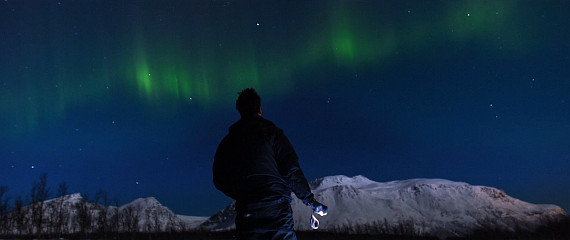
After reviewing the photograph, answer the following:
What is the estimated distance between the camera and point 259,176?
3.50m

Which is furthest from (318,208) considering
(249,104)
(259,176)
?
(249,104)

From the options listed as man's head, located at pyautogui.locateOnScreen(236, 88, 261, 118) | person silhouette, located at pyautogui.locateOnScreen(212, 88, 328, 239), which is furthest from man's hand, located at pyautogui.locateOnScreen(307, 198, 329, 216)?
man's head, located at pyautogui.locateOnScreen(236, 88, 261, 118)

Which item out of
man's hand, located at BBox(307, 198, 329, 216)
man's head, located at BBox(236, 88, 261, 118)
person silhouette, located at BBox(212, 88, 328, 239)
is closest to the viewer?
person silhouette, located at BBox(212, 88, 328, 239)

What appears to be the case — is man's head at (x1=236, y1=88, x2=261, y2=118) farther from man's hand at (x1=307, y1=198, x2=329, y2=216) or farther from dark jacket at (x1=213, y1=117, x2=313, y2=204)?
man's hand at (x1=307, y1=198, x2=329, y2=216)

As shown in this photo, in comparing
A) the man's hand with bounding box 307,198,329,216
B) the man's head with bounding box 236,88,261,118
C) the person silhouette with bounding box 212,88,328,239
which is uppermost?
the man's head with bounding box 236,88,261,118

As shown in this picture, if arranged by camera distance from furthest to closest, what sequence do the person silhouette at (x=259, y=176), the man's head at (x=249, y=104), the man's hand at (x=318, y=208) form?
the man's head at (x=249, y=104) → the man's hand at (x=318, y=208) → the person silhouette at (x=259, y=176)

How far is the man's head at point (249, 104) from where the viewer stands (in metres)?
3.96

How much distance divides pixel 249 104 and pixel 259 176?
0.82 m

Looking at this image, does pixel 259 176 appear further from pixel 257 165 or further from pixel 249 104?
pixel 249 104

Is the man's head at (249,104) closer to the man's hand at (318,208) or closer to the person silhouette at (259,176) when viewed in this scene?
the person silhouette at (259,176)

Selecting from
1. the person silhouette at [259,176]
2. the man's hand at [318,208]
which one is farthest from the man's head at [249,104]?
the man's hand at [318,208]

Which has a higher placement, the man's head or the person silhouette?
the man's head

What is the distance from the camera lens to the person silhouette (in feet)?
11.3

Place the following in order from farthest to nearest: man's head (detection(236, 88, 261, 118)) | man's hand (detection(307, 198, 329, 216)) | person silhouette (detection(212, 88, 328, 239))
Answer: man's head (detection(236, 88, 261, 118)), man's hand (detection(307, 198, 329, 216)), person silhouette (detection(212, 88, 328, 239))
